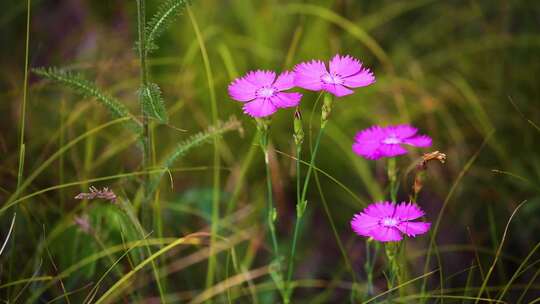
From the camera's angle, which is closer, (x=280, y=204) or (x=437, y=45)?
(x=280, y=204)

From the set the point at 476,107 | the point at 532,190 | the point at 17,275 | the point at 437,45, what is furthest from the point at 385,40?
the point at 17,275

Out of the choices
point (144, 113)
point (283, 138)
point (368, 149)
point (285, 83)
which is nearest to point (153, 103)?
point (144, 113)

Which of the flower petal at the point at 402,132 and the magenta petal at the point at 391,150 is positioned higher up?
the flower petal at the point at 402,132

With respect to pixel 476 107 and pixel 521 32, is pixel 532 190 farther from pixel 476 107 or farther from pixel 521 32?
pixel 521 32

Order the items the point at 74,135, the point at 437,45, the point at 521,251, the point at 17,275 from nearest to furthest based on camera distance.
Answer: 1. the point at 17,275
2. the point at 521,251
3. the point at 74,135
4. the point at 437,45

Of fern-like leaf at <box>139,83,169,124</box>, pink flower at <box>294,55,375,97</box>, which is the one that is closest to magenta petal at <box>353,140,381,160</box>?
pink flower at <box>294,55,375,97</box>

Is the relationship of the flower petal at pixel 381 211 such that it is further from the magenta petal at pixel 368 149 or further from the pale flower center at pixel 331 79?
the pale flower center at pixel 331 79

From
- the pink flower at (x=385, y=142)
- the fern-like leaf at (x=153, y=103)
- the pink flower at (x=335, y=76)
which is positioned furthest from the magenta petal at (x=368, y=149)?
the fern-like leaf at (x=153, y=103)

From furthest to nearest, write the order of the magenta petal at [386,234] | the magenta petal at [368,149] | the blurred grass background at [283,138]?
the blurred grass background at [283,138] < the magenta petal at [368,149] < the magenta petal at [386,234]
